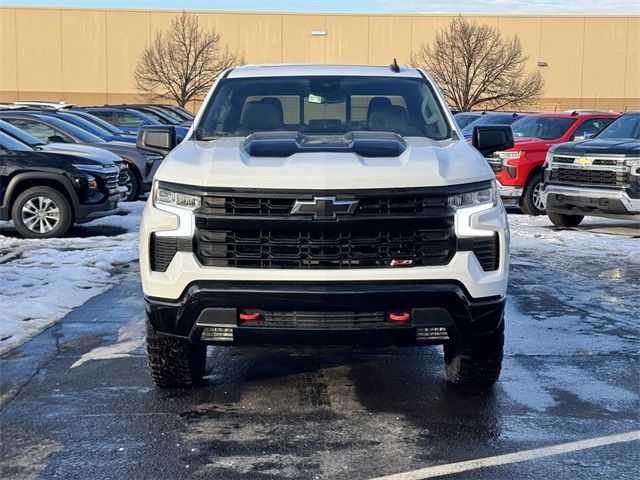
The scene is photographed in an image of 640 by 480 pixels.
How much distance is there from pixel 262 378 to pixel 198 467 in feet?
5.00

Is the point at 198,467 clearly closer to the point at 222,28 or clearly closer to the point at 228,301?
the point at 228,301

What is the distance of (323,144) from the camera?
5.25 meters

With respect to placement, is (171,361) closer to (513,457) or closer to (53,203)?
(513,457)

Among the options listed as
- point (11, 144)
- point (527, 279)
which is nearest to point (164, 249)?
point (527, 279)

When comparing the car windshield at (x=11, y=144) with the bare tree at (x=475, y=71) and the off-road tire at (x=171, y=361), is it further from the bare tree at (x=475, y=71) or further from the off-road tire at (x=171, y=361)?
the bare tree at (x=475, y=71)

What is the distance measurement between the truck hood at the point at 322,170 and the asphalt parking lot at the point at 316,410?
100 centimetres

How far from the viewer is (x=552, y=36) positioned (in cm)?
5603

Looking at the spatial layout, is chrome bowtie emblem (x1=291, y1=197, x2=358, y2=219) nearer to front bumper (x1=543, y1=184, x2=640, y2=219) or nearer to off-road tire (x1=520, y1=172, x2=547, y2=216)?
front bumper (x1=543, y1=184, x2=640, y2=219)

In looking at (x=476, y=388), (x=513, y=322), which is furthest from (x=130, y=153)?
(x=476, y=388)

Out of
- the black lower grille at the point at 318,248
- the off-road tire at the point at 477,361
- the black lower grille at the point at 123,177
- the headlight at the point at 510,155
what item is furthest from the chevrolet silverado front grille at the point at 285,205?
the headlight at the point at 510,155

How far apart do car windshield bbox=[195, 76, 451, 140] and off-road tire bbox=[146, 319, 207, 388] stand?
1.48 metres

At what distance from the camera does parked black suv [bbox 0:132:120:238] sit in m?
12.1

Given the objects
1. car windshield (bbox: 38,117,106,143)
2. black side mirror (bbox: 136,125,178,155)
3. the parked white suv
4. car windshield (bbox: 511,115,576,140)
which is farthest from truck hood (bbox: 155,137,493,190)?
car windshield (bbox: 511,115,576,140)

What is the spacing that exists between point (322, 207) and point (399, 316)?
71cm
